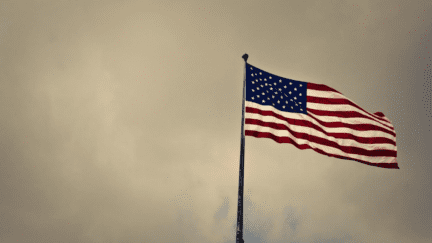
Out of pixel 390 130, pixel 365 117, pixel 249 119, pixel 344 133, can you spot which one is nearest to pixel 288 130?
pixel 249 119

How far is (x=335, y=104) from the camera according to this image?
1766cm

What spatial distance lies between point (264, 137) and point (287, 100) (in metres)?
2.81

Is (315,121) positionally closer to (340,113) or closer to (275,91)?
(340,113)

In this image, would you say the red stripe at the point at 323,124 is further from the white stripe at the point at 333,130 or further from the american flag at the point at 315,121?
the white stripe at the point at 333,130

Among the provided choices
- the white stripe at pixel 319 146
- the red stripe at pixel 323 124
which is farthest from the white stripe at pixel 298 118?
the white stripe at pixel 319 146

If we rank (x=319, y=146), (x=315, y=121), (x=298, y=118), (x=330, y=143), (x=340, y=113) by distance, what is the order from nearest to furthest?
(x=319, y=146) < (x=298, y=118) < (x=330, y=143) < (x=315, y=121) < (x=340, y=113)

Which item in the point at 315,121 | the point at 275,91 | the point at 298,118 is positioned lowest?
the point at 315,121

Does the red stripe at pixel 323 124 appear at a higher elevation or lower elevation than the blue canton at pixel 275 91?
lower

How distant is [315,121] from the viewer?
17.0 m

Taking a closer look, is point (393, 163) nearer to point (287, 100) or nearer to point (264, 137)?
point (287, 100)

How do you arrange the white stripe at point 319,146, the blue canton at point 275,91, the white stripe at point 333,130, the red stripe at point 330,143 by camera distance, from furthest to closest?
the blue canton at point 275,91
the white stripe at point 333,130
the red stripe at point 330,143
the white stripe at point 319,146

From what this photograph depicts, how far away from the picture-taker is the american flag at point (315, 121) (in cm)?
1568

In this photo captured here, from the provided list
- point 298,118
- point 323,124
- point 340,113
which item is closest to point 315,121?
point 323,124

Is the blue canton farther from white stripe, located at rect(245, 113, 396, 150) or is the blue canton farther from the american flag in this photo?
white stripe, located at rect(245, 113, 396, 150)
